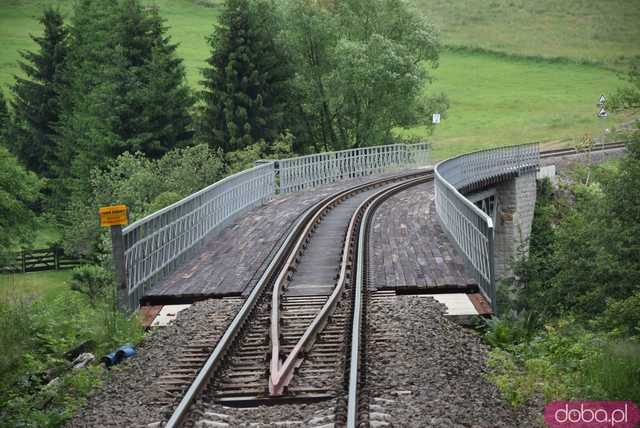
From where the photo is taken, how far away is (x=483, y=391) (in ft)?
30.4

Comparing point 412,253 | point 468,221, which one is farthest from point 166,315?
point 412,253

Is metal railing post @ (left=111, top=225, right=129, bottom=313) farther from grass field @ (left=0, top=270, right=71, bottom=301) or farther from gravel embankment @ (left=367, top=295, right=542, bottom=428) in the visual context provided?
grass field @ (left=0, top=270, right=71, bottom=301)

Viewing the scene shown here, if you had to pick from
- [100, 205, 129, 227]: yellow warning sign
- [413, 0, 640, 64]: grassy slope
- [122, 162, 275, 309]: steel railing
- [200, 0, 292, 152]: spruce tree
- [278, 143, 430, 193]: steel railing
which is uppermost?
[413, 0, 640, 64]: grassy slope

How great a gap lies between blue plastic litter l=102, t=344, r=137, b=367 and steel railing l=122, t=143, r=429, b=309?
247 cm

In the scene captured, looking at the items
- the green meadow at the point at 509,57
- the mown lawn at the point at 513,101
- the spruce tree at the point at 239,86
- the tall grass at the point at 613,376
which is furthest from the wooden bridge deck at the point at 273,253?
the green meadow at the point at 509,57

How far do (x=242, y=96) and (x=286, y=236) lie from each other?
96.8 ft

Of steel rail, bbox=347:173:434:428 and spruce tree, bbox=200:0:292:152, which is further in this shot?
spruce tree, bbox=200:0:292:152

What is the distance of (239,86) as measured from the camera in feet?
163

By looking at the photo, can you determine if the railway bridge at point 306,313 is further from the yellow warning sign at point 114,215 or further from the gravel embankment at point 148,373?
the yellow warning sign at point 114,215

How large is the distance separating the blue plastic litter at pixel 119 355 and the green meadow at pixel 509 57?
57415 millimetres

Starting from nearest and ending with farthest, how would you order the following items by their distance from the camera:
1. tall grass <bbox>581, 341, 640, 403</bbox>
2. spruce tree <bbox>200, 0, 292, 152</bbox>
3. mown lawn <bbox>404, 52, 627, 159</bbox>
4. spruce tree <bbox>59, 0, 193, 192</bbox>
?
tall grass <bbox>581, 341, 640, 403</bbox> → spruce tree <bbox>200, 0, 292, 152</bbox> → spruce tree <bbox>59, 0, 193, 192</bbox> → mown lawn <bbox>404, 52, 627, 159</bbox>

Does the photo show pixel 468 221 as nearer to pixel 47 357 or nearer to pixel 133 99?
pixel 47 357

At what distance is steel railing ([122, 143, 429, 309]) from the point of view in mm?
14500

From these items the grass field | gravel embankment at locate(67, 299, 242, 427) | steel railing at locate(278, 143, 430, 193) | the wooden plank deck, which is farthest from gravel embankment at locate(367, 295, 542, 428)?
the grass field
